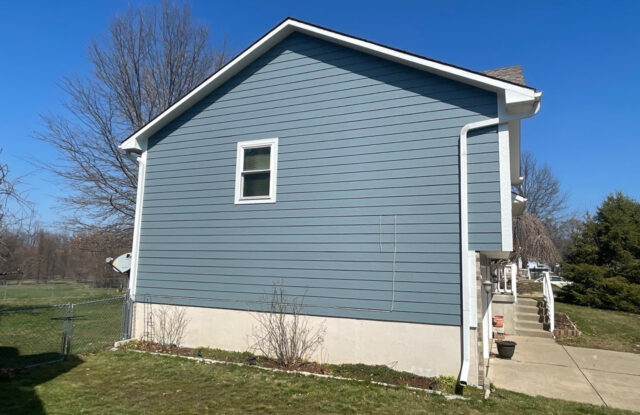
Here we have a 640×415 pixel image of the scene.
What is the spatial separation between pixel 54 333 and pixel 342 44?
10322 millimetres

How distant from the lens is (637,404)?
16.8 ft

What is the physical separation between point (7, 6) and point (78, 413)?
10097 mm

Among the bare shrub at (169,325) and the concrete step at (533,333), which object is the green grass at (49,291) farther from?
the concrete step at (533,333)

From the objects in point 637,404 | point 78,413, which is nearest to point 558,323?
point 637,404

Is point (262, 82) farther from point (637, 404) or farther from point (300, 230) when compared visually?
point (637, 404)

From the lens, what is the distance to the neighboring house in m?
5.96

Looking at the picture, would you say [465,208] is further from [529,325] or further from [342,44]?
[529,325]

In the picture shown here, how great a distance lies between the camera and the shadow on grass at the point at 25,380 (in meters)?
4.66

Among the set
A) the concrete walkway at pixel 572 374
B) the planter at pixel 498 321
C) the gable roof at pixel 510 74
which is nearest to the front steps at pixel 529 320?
the planter at pixel 498 321

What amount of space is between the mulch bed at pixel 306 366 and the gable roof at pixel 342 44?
14.3ft

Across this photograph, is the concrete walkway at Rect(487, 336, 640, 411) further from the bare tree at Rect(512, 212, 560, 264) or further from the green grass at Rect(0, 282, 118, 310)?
the green grass at Rect(0, 282, 118, 310)

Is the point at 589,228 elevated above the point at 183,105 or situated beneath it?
situated beneath

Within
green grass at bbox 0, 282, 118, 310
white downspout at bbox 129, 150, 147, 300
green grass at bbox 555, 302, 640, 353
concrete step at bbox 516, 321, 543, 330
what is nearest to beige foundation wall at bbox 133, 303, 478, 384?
white downspout at bbox 129, 150, 147, 300

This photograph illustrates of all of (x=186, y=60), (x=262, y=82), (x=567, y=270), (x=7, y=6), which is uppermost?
(x=186, y=60)
